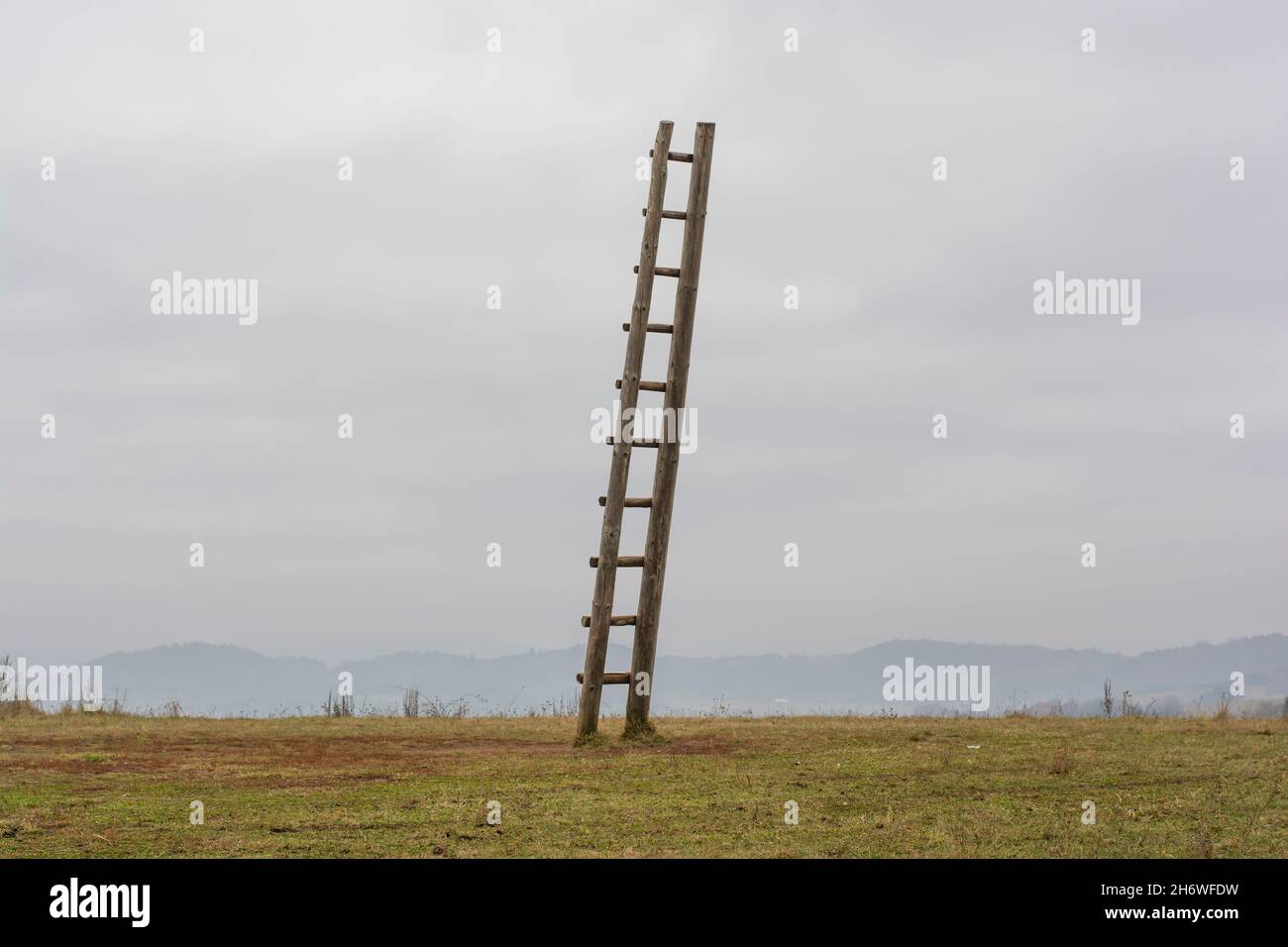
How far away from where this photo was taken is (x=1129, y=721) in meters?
20.2

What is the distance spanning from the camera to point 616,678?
18.2 metres

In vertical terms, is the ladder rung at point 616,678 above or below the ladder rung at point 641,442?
below

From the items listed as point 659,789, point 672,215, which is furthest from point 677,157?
point 659,789

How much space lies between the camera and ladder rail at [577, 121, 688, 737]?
703 inches

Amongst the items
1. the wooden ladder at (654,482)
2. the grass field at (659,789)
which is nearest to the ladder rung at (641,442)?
the wooden ladder at (654,482)

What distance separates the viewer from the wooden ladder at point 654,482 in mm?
17891

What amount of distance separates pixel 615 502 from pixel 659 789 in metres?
5.11

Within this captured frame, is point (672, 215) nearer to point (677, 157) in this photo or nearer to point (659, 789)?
point (677, 157)

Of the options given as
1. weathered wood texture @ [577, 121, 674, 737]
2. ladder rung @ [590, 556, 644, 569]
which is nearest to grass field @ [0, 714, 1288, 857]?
weathered wood texture @ [577, 121, 674, 737]

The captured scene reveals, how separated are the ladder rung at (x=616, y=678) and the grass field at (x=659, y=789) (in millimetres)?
840

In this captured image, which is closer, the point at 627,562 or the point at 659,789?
the point at 659,789

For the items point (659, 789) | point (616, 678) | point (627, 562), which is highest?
point (627, 562)

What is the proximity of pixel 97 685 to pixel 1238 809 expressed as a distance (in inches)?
650

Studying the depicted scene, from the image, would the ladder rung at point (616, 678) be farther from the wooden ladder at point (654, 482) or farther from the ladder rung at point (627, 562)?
the ladder rung at point (627, 562)
